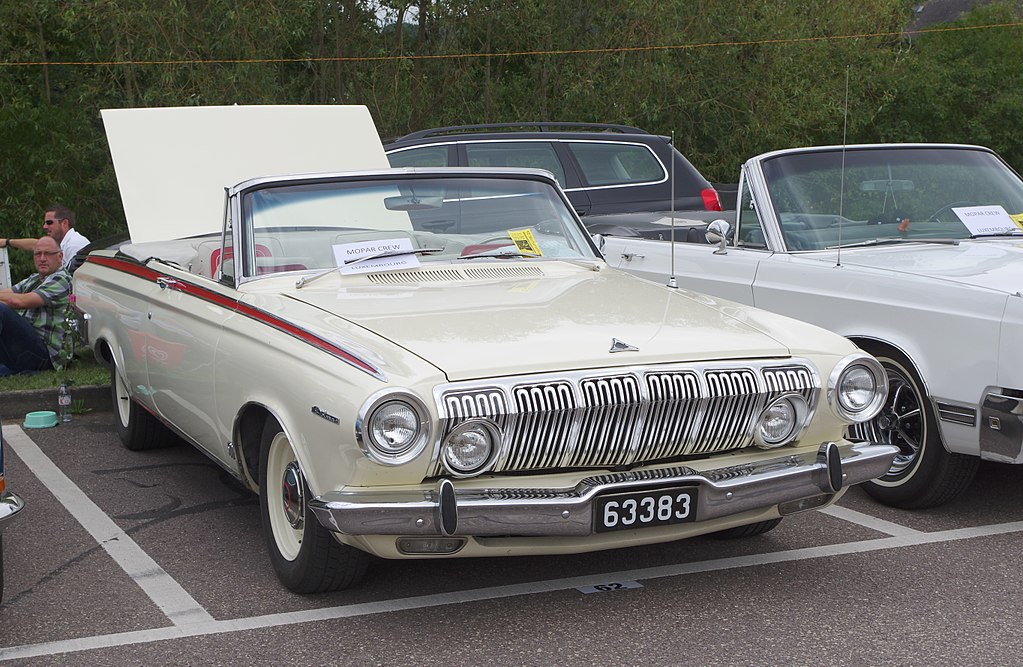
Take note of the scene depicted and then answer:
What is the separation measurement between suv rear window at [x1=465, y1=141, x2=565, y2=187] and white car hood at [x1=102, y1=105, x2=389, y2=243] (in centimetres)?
308

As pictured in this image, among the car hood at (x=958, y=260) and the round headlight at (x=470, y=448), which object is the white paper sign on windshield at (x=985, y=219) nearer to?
the car hood at (x=958, y=260)

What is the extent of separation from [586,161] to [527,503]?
294 inches

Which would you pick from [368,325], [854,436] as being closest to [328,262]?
[368,325]

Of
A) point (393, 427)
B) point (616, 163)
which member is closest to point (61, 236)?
point (616, 163)

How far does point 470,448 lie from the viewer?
12.6 feet

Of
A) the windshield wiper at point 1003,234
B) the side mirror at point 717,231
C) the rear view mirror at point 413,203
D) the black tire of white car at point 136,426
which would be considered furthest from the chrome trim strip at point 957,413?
the black tire of white car at point 136,426

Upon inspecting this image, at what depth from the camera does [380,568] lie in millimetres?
4656

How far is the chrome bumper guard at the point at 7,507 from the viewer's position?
12.8ft

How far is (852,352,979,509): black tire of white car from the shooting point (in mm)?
Result: 5223

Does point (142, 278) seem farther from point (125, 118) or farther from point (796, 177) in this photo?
point (796, 177)

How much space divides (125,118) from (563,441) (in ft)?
13.8

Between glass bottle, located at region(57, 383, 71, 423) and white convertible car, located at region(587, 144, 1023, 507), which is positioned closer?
white convertible car, located at region(587, 144, 1023, 507)

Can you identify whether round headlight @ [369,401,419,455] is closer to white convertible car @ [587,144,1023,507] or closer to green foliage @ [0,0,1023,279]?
white convertible car @ [587,144,1023,507]

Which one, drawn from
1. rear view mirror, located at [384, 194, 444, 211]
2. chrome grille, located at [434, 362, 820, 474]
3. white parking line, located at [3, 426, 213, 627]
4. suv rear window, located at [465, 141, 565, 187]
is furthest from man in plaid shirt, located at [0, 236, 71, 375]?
chrome grille, located at [434, 362, 820, 474]
